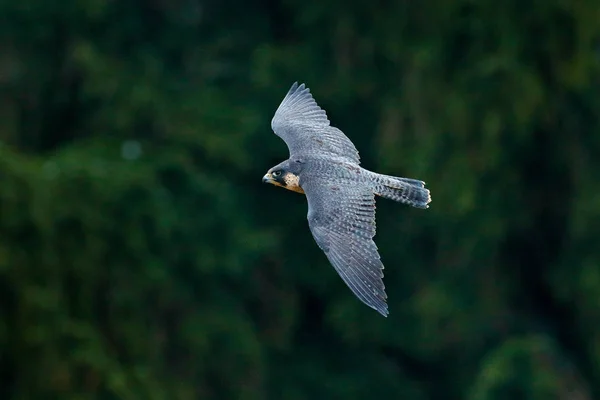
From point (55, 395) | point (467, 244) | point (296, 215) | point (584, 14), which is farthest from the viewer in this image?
point (296, 215)

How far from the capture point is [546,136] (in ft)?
54.0

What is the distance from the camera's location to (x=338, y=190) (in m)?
8.73

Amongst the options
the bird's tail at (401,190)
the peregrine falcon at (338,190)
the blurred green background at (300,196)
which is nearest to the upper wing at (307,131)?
the peregrine falcon at (338,190)

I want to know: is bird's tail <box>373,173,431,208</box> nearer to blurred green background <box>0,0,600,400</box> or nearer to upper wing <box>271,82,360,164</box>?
upper wing <box>271,82,360,164</box>

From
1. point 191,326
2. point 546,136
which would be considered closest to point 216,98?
point 191,326

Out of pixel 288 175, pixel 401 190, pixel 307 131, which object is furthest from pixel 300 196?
pixel 401 190

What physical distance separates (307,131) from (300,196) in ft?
24.2

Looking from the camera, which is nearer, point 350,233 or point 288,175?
point 350,233

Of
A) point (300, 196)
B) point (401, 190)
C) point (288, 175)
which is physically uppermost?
point (401, 190)

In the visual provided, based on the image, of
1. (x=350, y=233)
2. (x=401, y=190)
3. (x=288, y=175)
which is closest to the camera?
(x=350, y=233)

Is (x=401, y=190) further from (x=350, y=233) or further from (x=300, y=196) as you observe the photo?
(x=300, y=196)

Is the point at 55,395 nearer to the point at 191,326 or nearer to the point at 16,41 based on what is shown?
the point at 191,326

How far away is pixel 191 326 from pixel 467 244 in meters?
3.18

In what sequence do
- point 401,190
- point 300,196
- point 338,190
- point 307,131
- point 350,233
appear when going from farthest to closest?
point 300,196 → point 307,131 → point 401,190 → point 338,190 → point 350,233
